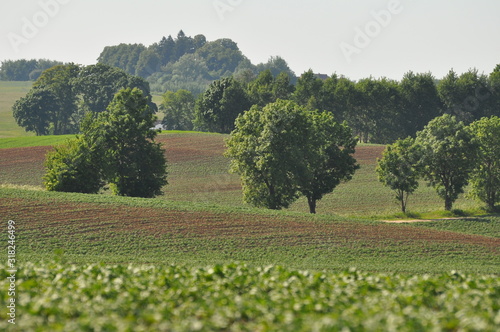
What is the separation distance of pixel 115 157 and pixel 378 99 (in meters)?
73.1

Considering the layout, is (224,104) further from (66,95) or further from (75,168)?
(75,168)

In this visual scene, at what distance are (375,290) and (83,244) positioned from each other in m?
24.8

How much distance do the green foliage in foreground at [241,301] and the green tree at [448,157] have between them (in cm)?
4768

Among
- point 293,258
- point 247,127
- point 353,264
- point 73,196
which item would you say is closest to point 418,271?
point 353,264

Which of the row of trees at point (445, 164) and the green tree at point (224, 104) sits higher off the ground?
the green tree at point (224, 104)

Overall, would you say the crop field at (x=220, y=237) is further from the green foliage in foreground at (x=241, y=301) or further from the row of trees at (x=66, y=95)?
the row of trees at (x=66, y=95)

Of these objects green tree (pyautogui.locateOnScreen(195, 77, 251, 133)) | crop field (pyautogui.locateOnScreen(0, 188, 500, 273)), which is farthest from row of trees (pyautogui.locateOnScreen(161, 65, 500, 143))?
crop field (pyautogui.locateOnScreen(0, 188, 500, 273))

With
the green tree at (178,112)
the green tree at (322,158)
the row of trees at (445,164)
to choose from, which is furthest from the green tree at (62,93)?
the row of trees at (445,164)

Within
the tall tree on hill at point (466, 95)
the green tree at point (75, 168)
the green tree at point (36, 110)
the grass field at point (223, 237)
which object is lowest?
the grass field at point (223, 237)

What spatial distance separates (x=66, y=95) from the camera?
146125 millimetres

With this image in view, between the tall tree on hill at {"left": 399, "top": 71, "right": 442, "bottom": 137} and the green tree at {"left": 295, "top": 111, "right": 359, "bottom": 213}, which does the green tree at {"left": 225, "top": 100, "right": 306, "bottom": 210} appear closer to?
the green tree at {"left": 295, "top": 111, "right": 359, "bottom": 213}

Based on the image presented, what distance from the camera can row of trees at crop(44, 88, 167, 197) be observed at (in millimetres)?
57688

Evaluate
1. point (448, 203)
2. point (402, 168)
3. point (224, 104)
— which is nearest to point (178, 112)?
point (224, 104)

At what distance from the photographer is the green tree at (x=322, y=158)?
60.2 m
